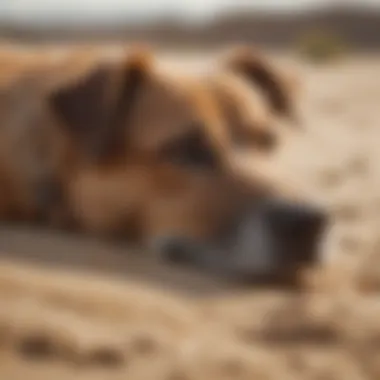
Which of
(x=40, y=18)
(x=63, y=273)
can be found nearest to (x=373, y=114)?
(x=63, y=273)

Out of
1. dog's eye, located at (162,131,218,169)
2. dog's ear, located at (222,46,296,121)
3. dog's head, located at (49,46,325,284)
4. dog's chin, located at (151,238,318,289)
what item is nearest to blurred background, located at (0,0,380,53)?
dog's ear, located at (222,46,296,121)

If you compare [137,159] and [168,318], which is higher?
[137,159]

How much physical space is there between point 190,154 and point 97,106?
13.1 inches

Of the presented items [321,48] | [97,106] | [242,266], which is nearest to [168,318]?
[242,266]

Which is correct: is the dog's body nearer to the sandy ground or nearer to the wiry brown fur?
the wiry brown fur

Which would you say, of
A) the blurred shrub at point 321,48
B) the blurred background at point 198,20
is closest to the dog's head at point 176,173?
the blurred shrub at point 321,48

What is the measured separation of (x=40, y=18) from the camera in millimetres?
10727

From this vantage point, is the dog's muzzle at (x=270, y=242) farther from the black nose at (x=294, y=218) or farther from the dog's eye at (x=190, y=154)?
the dog's eye at (x=190, y=154)

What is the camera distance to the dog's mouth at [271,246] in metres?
2.71

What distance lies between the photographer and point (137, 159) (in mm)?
3053

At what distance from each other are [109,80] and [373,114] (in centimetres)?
306

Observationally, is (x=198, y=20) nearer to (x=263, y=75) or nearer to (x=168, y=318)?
(x=263, y=75)

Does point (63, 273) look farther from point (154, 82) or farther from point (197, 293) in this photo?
point (154, 82)

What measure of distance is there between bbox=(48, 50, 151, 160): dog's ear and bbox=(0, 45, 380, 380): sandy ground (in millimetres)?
323
